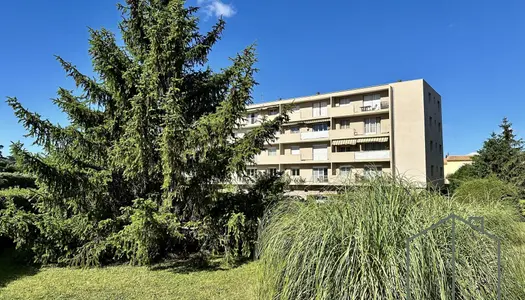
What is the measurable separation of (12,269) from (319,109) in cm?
3228

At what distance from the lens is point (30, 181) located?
1444cm

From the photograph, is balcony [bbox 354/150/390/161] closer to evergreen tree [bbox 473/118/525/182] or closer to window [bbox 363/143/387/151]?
window [bbox 363/143/387/151]

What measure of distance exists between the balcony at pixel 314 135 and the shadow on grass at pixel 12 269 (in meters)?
29.7

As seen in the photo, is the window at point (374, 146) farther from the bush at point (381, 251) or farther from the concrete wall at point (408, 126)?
the bush at point (381, 251)

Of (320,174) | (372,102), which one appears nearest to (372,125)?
(372,102)

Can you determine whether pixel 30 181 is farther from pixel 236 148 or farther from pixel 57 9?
pixel 236 148

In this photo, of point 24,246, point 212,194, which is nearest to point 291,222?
point 212,194

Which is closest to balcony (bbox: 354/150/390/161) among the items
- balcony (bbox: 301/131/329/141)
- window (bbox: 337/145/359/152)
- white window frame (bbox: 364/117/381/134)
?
window (bbox: 337/145/359/152)

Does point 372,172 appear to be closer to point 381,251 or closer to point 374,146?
point 381,251

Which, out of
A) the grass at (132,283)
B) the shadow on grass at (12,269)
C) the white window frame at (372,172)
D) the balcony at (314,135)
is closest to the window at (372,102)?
the balcony at (314,135)

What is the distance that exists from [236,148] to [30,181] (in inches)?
481

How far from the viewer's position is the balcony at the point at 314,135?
113ft

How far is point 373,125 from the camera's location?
32.5 meters

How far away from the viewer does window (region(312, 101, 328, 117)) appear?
3558 cm
